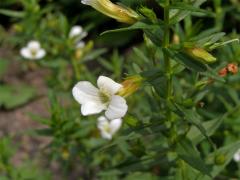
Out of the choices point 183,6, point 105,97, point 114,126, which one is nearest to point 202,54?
point 183,6

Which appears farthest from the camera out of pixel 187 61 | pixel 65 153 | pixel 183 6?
pixel 65 153

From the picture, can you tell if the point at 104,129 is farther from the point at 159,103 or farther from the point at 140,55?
the point at 159,103

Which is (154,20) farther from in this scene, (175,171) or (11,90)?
(11,90)

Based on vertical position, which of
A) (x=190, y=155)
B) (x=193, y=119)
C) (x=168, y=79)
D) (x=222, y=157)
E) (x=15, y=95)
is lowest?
(x=15, y=95)

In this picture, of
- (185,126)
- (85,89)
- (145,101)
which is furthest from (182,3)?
(145,101)

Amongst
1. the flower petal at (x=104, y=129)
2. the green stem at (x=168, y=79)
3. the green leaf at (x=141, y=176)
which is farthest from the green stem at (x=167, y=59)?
the flower petal at (x=104, y=129)

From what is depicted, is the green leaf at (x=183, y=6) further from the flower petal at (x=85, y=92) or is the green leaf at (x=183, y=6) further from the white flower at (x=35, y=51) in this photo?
the white flower at (x=35, y=51)
